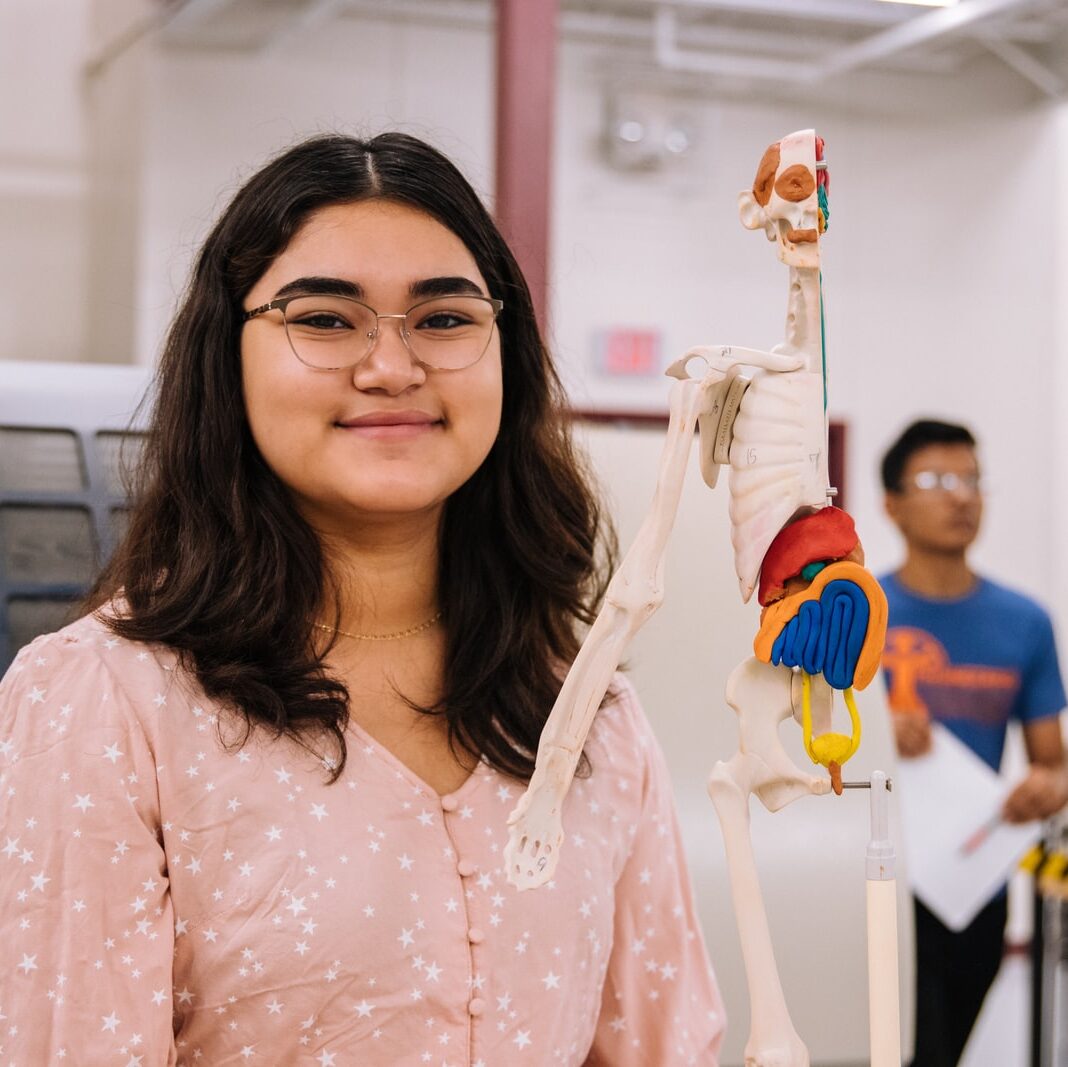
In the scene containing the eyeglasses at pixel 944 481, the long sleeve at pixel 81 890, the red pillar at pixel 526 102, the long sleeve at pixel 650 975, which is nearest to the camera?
the long sleeve at pixel 81 890

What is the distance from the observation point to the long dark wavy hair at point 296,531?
111cm

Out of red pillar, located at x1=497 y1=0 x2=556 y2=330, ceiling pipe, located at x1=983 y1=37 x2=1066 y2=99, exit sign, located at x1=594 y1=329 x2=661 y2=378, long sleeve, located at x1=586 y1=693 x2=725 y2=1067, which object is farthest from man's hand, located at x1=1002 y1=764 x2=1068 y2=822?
ceiling pipe, located at x1=983 y1=37 x2=1066 y2=99

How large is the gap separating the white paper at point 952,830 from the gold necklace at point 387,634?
5.07 feet

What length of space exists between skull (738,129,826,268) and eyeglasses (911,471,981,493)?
2.14 m

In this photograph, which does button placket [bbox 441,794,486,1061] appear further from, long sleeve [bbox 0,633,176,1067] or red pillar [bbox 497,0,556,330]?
red pillar [bbox 497,0,556,330]

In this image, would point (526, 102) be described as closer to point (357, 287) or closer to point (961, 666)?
point (961, 666)

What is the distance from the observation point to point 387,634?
48.0 inches

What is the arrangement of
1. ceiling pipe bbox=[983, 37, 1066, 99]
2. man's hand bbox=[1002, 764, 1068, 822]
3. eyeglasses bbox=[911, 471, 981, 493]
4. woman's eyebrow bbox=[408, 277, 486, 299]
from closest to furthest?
woman's eyebrow bbox=[408, 277, 486, 299] < man's hand bbox=[1002, 764, 1068, 822] < eyeglasses bbox=[911, 471, 981, 493] < ceiling pipe bbox=[983, 37, 1066, 99]

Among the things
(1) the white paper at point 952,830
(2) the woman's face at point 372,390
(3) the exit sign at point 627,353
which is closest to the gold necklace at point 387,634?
(2) the woman's face at point 372,390

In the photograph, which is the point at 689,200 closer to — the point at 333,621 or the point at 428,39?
the point at 428,39

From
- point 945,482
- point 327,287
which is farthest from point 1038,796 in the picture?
point 327,287

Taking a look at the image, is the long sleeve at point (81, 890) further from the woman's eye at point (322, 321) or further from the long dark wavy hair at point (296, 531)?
the woman's eye at point (322, 321)

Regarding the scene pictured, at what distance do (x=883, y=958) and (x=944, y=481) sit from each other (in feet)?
7.28

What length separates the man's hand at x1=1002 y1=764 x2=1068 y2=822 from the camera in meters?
2.66
